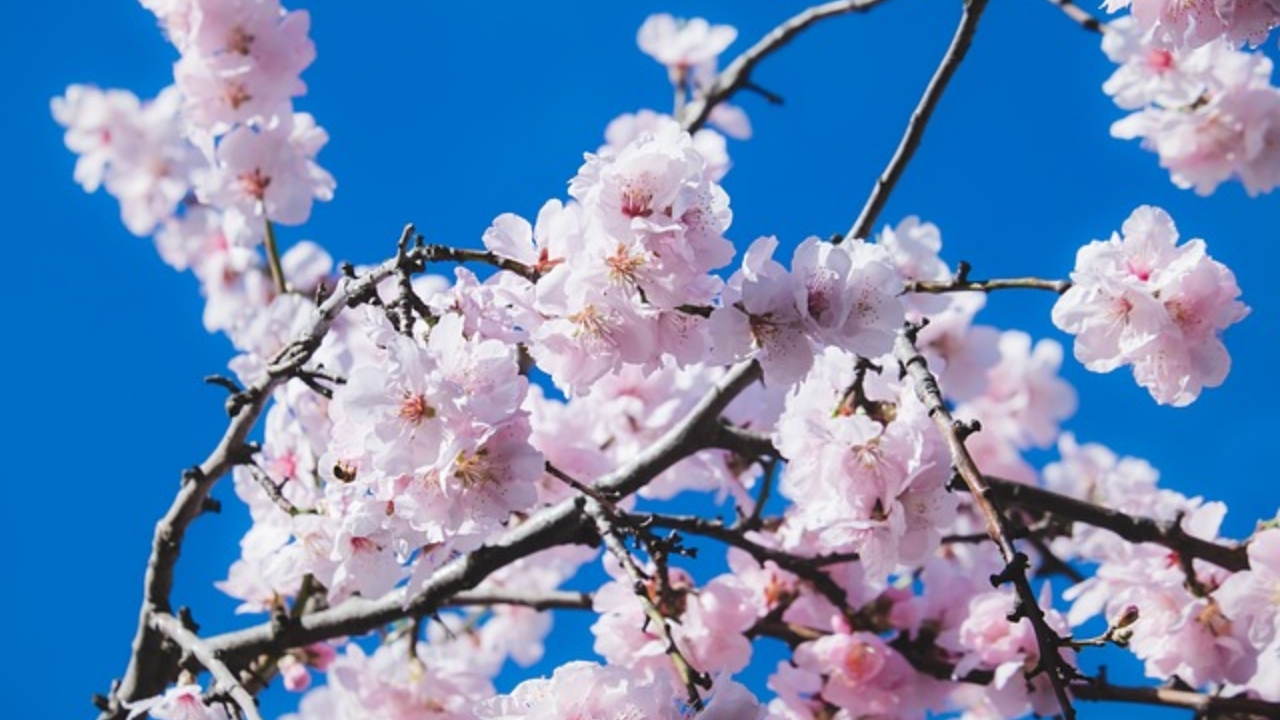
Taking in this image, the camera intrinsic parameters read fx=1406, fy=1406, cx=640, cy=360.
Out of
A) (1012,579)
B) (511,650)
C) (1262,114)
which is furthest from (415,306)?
(511,650)

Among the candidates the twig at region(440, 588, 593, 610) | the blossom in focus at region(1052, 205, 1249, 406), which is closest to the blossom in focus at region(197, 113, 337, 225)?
the twig at region(440, 588, 593, 610)

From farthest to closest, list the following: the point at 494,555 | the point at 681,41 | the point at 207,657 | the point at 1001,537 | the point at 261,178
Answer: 1. the point at 681,41
2. the point at 261,178
3. the point at 494,555
4. the point at 207,657
5. the point at 1001,537

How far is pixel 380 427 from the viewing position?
1.65 metres

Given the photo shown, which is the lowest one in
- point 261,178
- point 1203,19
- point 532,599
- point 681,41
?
point 532,599

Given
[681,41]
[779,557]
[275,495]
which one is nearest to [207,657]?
[275,495]

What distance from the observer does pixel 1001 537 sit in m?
1.61

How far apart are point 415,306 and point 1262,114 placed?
7.61ft

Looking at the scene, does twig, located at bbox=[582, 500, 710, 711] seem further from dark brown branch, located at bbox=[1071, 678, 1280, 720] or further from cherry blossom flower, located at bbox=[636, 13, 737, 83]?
cherry blossom flower, located at bbox=[636, 13, 737, 83]

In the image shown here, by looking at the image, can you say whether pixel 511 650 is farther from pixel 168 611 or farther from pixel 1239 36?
pixel 1239 36

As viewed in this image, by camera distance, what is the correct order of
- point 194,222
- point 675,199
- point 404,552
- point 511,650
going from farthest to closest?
point 511,650, point 194,222, point 404,552, point 675,199

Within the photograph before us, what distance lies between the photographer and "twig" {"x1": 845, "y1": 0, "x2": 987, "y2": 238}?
218 cm

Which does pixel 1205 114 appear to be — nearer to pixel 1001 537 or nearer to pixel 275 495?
pixel 1001 537

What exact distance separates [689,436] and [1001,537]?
96 cm

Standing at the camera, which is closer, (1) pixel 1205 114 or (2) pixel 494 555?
(2) pixel 494 555
